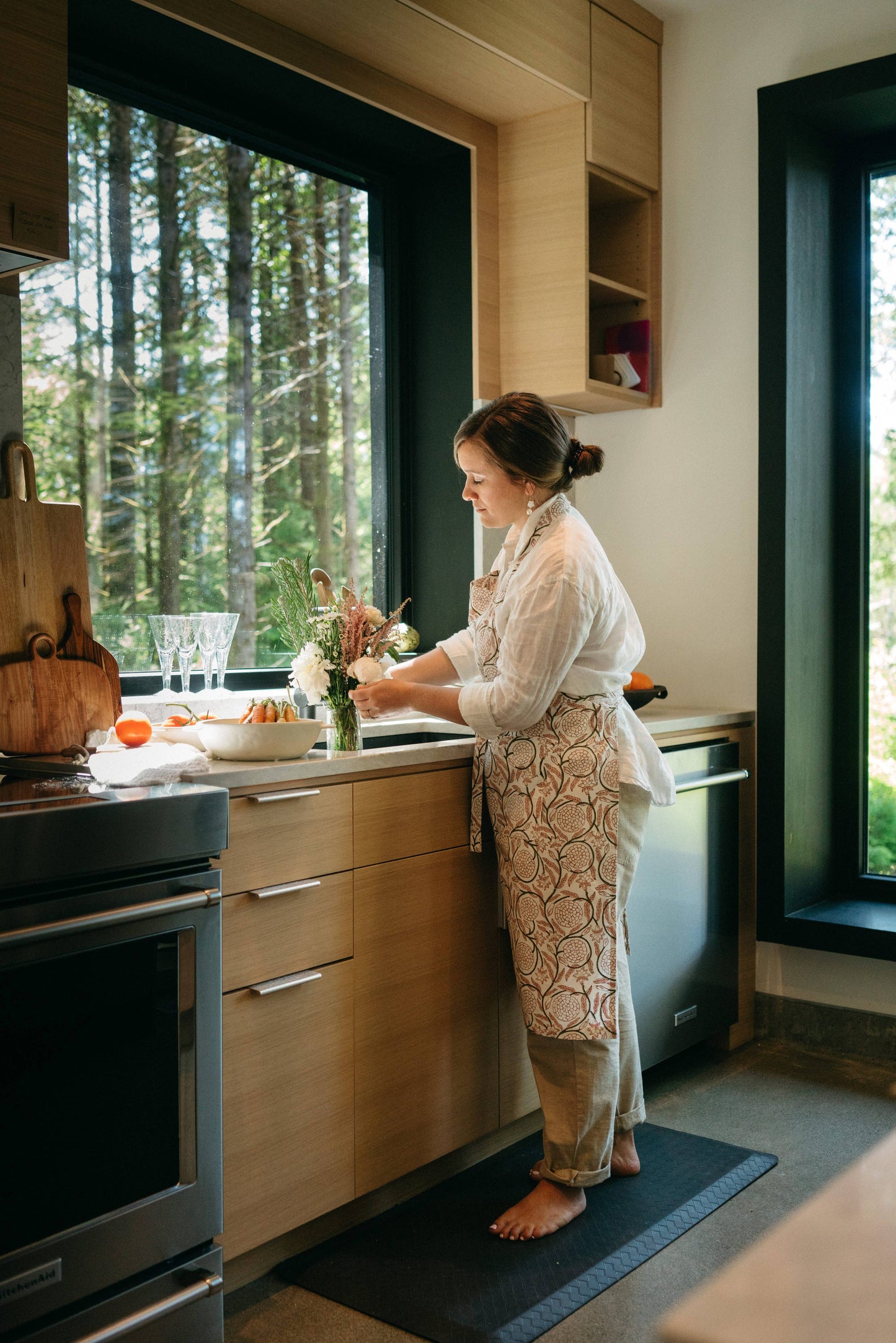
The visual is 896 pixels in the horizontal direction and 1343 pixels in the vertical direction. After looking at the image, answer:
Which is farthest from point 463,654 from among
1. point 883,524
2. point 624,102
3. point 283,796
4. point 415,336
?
point 624,102

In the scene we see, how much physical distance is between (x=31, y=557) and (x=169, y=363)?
864 mm

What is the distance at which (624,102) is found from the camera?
3137mm

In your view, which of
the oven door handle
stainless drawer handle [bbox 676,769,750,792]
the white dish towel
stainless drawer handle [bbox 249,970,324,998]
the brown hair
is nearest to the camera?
the oven door handle

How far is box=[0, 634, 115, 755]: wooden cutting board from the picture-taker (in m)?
1.88

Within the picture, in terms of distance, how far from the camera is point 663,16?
10.7 feet

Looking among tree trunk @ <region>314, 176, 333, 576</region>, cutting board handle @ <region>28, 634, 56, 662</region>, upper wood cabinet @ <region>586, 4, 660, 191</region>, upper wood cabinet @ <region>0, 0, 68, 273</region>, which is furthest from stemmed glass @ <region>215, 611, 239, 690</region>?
upper wood cabinet @ <region>586, 4, 660, 191</region>

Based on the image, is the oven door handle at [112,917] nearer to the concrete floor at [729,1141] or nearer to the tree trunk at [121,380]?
the concrete floor at [729,1141]

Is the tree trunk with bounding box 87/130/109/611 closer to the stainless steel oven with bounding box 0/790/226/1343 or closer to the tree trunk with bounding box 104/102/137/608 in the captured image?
the tree trunk with bounding box 104/102/137/608

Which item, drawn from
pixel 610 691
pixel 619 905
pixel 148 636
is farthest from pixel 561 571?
pixel 148 636

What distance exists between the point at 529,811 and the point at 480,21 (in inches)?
70.9

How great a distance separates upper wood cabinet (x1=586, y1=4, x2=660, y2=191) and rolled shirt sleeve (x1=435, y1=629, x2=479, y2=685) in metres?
1.44

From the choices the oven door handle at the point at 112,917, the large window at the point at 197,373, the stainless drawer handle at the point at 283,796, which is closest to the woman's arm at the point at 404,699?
the stainless drawer handle at the point at 283,796

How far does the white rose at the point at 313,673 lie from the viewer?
A: 7.12ft

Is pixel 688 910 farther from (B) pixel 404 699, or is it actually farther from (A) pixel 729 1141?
(B) pixel 404 699
